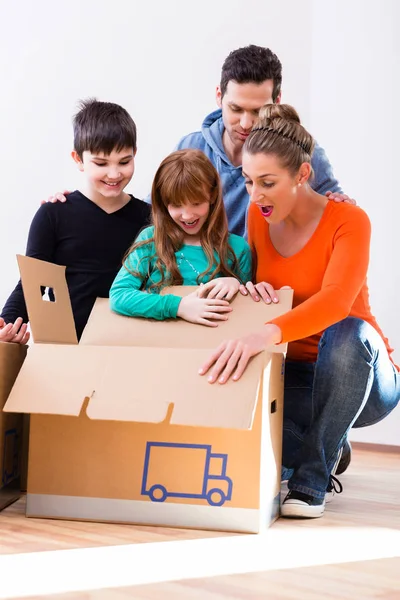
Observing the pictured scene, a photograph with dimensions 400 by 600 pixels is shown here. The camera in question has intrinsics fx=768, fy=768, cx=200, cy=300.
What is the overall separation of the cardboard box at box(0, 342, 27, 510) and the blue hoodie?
65cm

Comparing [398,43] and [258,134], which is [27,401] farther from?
[398,43]

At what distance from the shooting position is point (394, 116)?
101 inches

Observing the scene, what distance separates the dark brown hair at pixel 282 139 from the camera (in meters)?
1.47

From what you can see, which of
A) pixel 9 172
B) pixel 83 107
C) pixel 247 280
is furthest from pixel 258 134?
pixel 9 172

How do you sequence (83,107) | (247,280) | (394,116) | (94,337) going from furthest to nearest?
(394,116) < (83,107) < (247,280) < (94,337)

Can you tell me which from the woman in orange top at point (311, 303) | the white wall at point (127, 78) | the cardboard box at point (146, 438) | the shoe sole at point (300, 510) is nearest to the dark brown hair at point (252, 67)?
the woman in orange top at point (311, 303)

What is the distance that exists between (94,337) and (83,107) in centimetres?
72

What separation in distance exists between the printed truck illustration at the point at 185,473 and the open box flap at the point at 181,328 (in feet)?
0.69

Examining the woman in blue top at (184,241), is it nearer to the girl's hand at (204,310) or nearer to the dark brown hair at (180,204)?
the dark brown hair at (180,204)

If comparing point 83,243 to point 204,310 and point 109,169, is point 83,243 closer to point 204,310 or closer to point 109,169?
point 109,169

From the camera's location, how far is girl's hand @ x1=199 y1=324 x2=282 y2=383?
3.99ft

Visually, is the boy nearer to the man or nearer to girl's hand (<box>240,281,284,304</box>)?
the man

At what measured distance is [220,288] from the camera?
145 centimetres

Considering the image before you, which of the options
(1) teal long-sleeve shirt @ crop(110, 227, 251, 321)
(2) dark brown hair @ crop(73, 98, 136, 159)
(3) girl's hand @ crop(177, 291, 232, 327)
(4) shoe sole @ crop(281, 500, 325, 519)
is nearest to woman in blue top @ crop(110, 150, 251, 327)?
(1) teal long-sleeve shirt @ crop(110, 227, 251, 321)
